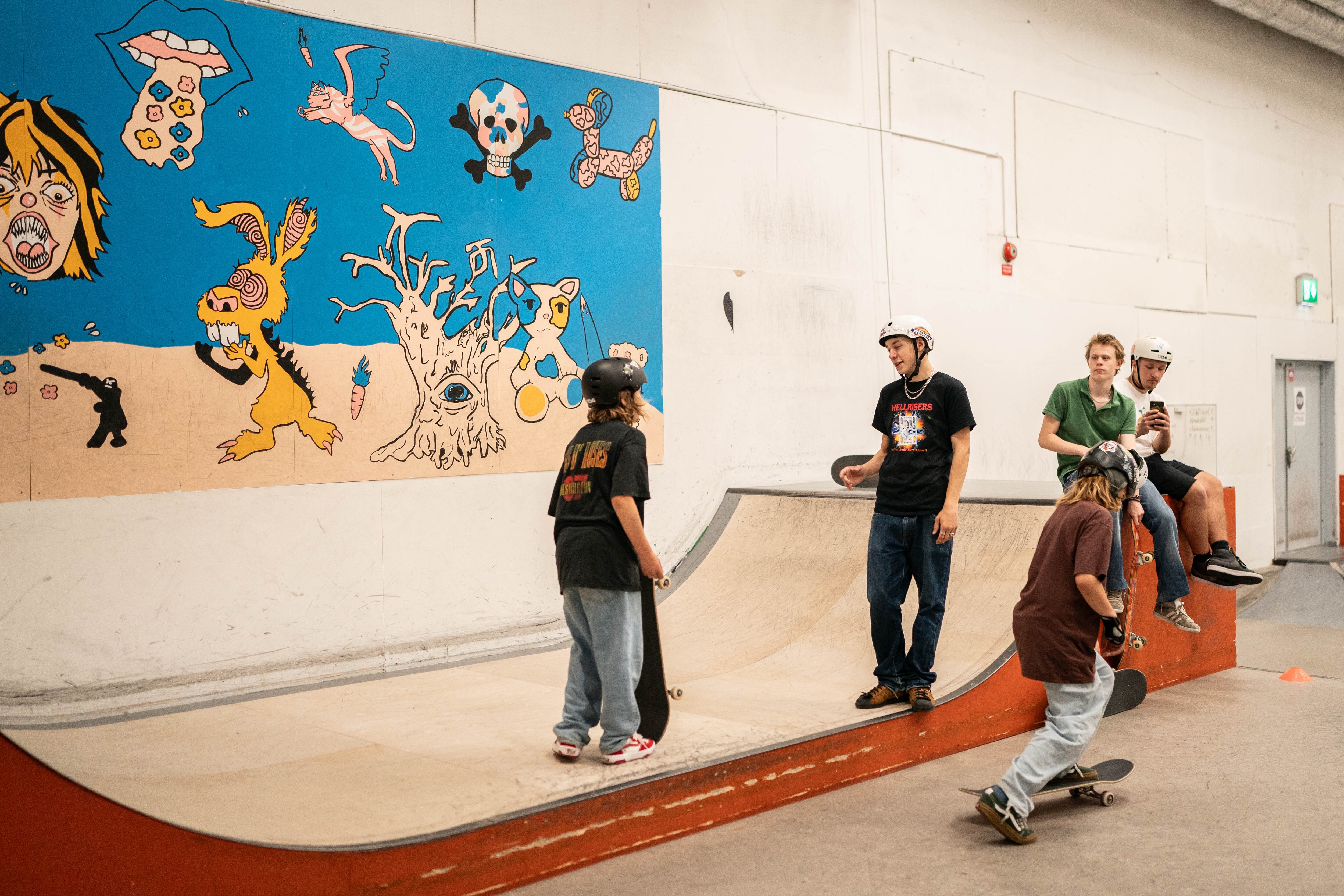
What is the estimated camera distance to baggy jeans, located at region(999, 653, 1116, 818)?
147 inches

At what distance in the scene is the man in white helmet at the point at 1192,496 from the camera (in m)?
5.83

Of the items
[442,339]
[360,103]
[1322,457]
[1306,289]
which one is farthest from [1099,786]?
[1322,457]

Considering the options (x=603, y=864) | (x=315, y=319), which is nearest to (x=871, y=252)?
(x=315, y=319)

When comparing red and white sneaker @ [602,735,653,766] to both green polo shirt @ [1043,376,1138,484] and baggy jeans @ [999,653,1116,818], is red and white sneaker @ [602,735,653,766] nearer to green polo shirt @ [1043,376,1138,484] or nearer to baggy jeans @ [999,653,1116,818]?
baggy jeans @ [999,653,1116,818]

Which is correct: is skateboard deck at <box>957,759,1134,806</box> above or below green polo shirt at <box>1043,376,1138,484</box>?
below

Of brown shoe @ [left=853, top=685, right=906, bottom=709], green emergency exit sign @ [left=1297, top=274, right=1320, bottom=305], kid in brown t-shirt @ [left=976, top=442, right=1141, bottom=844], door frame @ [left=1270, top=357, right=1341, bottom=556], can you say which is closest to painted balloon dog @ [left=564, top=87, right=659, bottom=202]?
brown shoe @ [left=853, top=685, right=906, bottom=709]

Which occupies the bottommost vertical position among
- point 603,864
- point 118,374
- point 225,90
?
point 603,864

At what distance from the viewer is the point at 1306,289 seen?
1303 cm

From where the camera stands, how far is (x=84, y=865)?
271 cm

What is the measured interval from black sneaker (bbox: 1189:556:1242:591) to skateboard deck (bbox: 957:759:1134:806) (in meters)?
2.20

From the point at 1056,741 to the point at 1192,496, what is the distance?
3.16 m

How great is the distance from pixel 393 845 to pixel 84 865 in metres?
0.79

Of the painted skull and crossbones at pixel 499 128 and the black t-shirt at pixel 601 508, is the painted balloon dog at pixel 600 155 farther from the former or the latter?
the black t-shirt at pixel 601 508

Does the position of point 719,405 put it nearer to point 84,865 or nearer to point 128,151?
point 128,151
